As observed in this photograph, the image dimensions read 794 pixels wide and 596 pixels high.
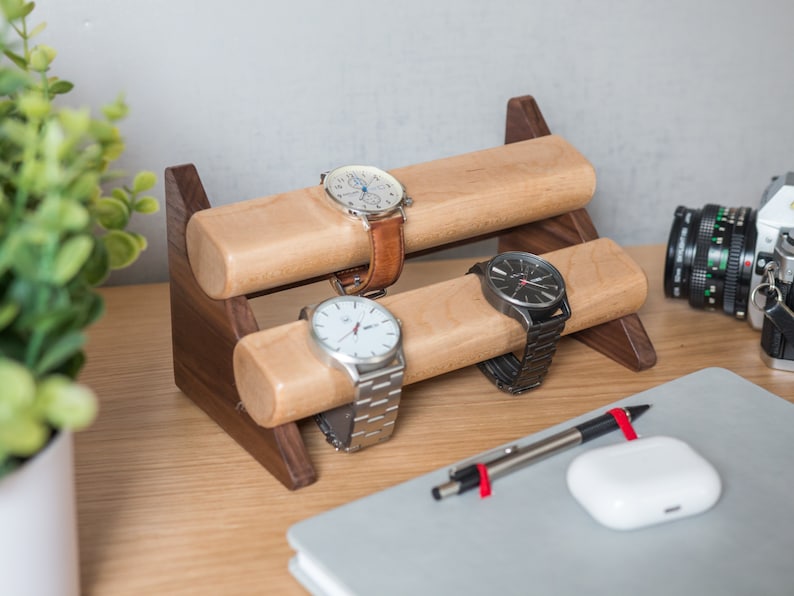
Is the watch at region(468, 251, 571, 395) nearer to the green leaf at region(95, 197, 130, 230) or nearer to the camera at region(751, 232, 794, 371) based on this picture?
the camera at region(751, 232, 794, 371)

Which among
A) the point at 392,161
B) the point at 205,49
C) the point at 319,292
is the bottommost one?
the point at 319,292

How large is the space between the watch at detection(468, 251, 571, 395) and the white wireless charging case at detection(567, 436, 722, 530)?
126mm

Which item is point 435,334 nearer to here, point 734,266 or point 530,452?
point 530,452

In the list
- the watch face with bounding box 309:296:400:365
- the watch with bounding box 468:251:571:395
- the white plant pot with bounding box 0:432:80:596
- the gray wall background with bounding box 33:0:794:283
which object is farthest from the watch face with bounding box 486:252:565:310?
the white plant pot with bounding box 0:432:80:596

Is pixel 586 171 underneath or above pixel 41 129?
underneath

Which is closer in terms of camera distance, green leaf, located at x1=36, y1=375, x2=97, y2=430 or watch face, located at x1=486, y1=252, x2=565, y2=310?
green leaf, located at x1=36, y1=375, x2=97, y2=430

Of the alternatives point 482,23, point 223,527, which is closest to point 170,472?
point 223,527

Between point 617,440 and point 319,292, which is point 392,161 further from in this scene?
point 617,440

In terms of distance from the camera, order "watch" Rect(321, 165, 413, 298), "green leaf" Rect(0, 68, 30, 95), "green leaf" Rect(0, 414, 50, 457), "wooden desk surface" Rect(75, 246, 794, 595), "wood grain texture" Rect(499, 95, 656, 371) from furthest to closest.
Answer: "wood grain texture" Rect(499, 95, 656, 371)
"watch" Rect(321, 165, 413, 298)
"wooden desk surface" Rect(75, 246, 794, 595)
"green leaf" Rect(0, 68, 30, 95)
"green leaf" Rect(0, 414, 50, 457)

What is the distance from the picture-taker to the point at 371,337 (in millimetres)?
672

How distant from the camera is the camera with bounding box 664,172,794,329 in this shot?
853 mm

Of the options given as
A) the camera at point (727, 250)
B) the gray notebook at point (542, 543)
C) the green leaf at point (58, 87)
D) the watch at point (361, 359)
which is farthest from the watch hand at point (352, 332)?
the camera at point (727, 250)

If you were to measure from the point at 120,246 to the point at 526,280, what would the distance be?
34 cm

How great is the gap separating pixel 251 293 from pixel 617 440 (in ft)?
0.93
